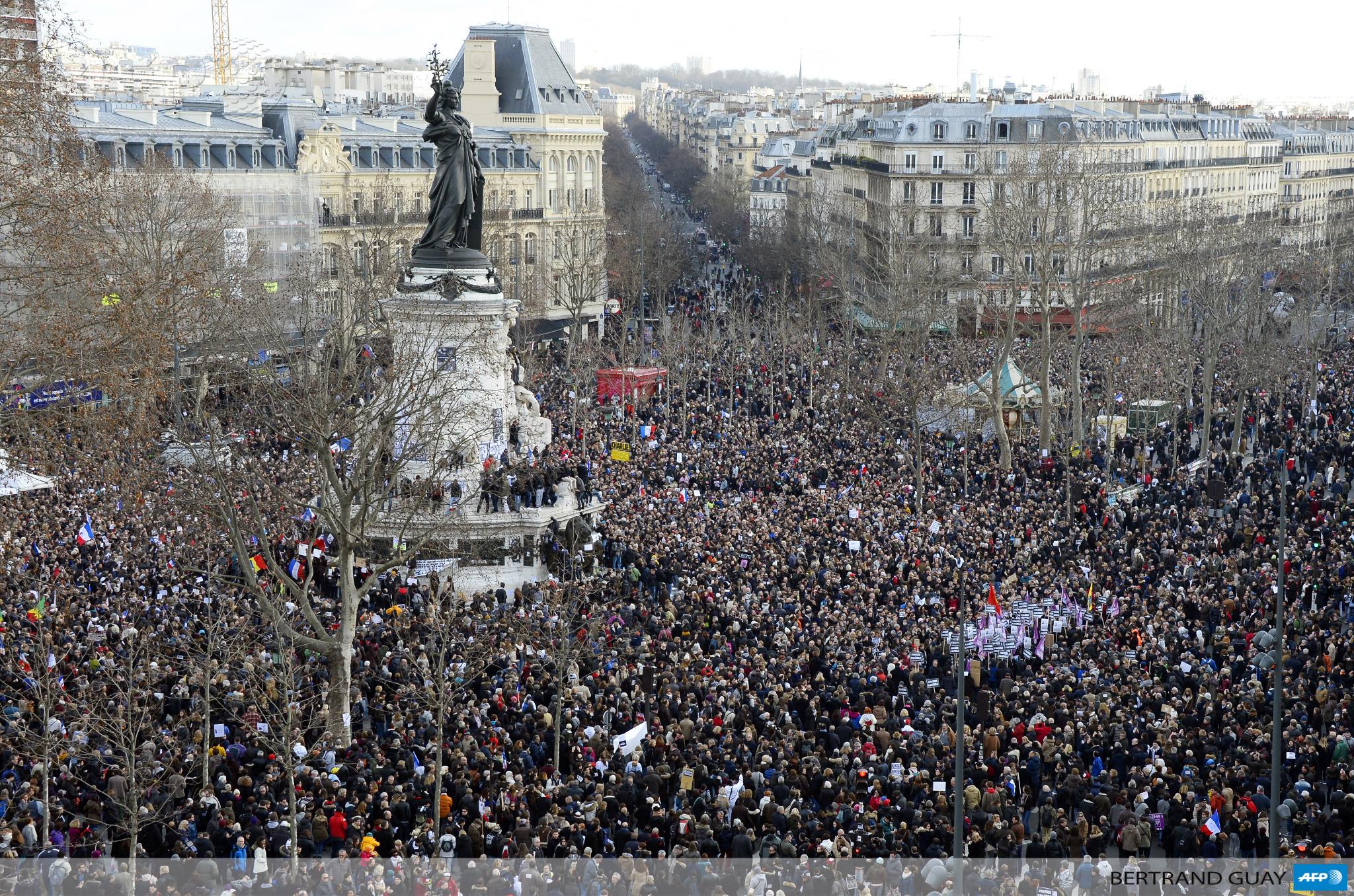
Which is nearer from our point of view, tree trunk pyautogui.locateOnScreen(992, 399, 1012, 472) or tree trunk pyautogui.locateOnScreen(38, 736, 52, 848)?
tree trunk pyautogui.locateOnScreen(38, 736, 52, 848)

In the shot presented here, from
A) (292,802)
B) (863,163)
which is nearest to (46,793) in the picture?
(292,802)

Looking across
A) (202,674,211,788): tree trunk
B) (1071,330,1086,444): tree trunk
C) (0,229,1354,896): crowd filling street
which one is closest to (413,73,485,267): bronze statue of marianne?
(0,229,1354,896): crowd filling street

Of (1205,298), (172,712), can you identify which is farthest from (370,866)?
(1205,298)

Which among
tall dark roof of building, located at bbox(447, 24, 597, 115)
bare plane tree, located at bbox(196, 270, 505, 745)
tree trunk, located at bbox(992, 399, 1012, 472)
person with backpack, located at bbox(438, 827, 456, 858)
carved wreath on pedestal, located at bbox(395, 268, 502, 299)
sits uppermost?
tall dark roof of building, located at bbox(447, 24, 597, 115)

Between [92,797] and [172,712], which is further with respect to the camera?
[172,712]

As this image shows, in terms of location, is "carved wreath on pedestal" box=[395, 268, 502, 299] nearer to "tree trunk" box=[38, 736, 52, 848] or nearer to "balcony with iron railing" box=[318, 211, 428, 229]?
"tree trunk" box=[38, 736, 52, 848]

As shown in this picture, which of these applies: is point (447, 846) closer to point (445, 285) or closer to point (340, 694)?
point (340, 694)

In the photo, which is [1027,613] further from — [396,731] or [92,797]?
[92,797]

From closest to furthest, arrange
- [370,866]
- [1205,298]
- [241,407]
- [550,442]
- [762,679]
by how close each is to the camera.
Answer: [370,866] → [762,679] → [550,442] → [241,407] → [1205,298]
